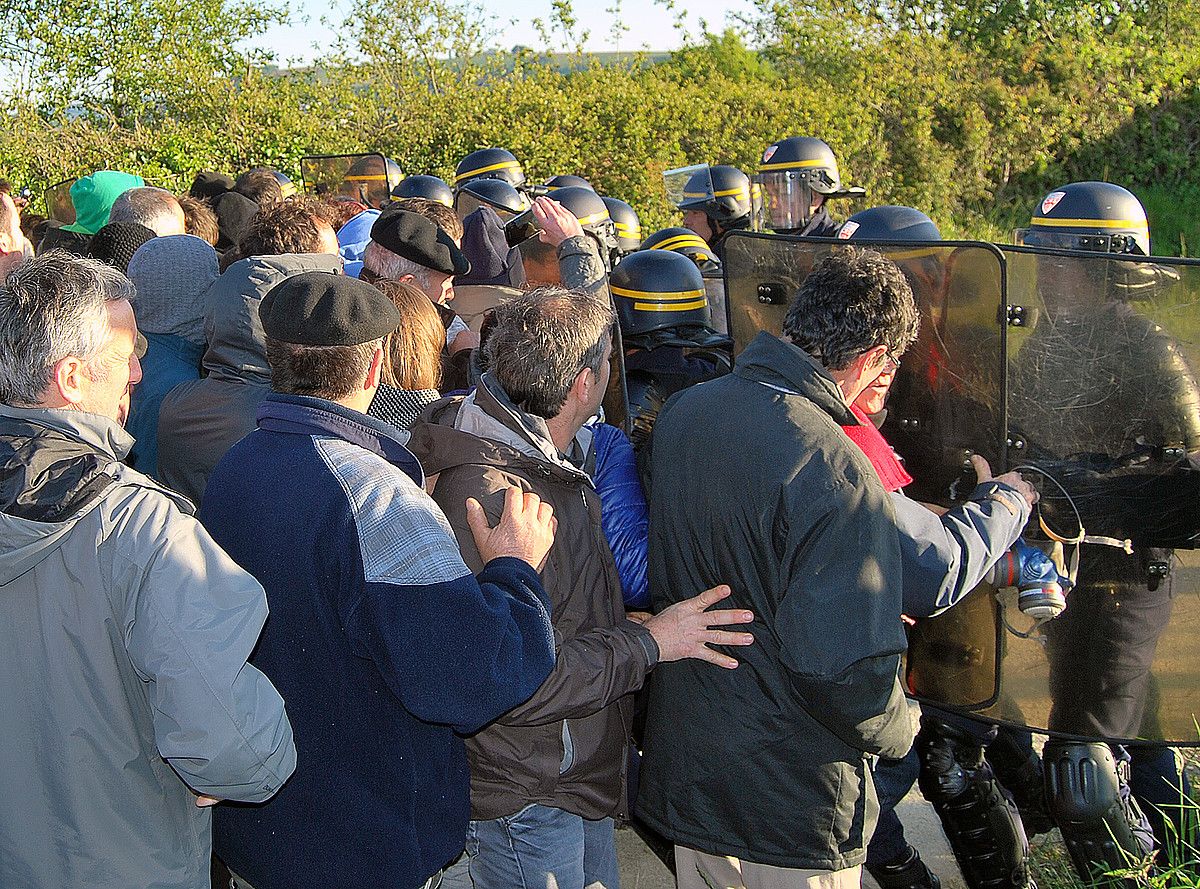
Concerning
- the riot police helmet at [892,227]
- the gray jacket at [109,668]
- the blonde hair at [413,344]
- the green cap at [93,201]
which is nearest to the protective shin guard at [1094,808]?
the riot police helmet at [892,227]

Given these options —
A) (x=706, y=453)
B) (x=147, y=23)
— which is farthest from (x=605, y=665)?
(x=147, y=23)

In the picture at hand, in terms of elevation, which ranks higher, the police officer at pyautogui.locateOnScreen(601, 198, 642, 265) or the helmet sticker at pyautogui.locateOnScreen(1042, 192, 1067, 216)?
the helmet sticker at pyautogui.locateOnScreen(1042, 192, 1067, 216)

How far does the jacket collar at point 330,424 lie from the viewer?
2.13 meters

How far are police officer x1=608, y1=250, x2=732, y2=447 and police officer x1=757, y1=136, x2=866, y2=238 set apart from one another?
262 cm

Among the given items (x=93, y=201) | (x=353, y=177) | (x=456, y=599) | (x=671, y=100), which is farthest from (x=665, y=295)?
(x=671, y=100)

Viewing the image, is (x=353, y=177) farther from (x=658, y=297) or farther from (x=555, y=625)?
(x=555, y=625)

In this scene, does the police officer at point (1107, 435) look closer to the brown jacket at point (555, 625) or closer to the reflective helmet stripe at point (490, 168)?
the brown jacket at point (555, 625)

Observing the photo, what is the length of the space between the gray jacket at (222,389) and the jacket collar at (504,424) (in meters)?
0.90

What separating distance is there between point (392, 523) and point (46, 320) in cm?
71

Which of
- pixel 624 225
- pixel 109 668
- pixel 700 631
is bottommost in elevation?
pixel 700 631

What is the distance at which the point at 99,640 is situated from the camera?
1950 millimetres

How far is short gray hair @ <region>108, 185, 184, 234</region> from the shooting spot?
4668 mm

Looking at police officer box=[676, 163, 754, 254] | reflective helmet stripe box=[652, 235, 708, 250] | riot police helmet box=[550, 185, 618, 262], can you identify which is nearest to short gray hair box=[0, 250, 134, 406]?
reflective helmet stripe box=[652, 235, 708, 250]

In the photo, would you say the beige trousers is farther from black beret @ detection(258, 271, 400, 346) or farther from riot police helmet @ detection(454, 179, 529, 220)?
riot police helmet @ detection(454, 179, 529, 220)
